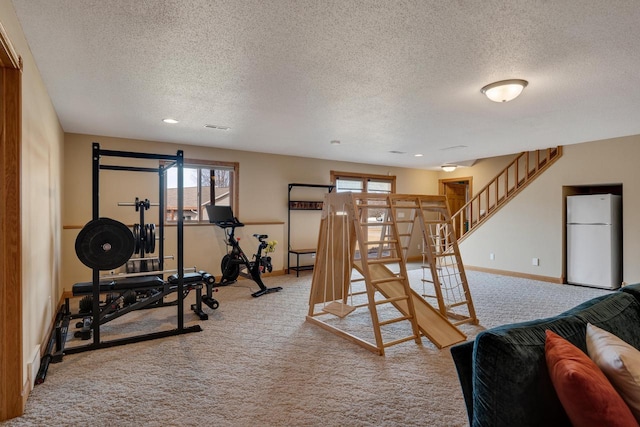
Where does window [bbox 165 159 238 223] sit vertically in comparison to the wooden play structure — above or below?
above

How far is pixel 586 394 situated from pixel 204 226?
18.9 ft

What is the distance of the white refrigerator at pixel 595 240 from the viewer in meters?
5.65

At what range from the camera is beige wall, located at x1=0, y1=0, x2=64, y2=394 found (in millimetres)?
2324

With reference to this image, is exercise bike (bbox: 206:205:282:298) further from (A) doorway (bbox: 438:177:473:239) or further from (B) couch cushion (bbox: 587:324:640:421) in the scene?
(A) doorway (bbox: 438:177:473:239)

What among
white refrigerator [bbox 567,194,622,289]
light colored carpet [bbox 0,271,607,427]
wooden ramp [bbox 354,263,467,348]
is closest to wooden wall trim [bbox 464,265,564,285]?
white refrigerator [bbox 567,194,622,289]

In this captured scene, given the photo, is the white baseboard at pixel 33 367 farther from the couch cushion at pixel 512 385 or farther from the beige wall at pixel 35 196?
the couch cushion at pixel 512 385

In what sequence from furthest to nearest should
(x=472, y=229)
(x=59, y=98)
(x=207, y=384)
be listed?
(x=472, y=229) < (x=59, y=98) < (x=207, y=384)

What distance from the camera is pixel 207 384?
2555 millimetres

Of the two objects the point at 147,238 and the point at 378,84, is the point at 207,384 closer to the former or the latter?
the point at 147,238

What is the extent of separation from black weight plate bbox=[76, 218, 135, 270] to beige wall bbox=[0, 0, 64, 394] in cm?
33

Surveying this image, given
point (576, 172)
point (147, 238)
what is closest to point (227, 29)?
point (147, 238)

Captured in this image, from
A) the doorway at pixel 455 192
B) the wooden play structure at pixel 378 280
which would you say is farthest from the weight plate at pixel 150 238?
the doorway at pixel 455 192

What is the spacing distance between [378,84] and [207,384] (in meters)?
2.78

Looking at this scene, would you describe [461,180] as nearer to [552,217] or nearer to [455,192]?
[455,192]
